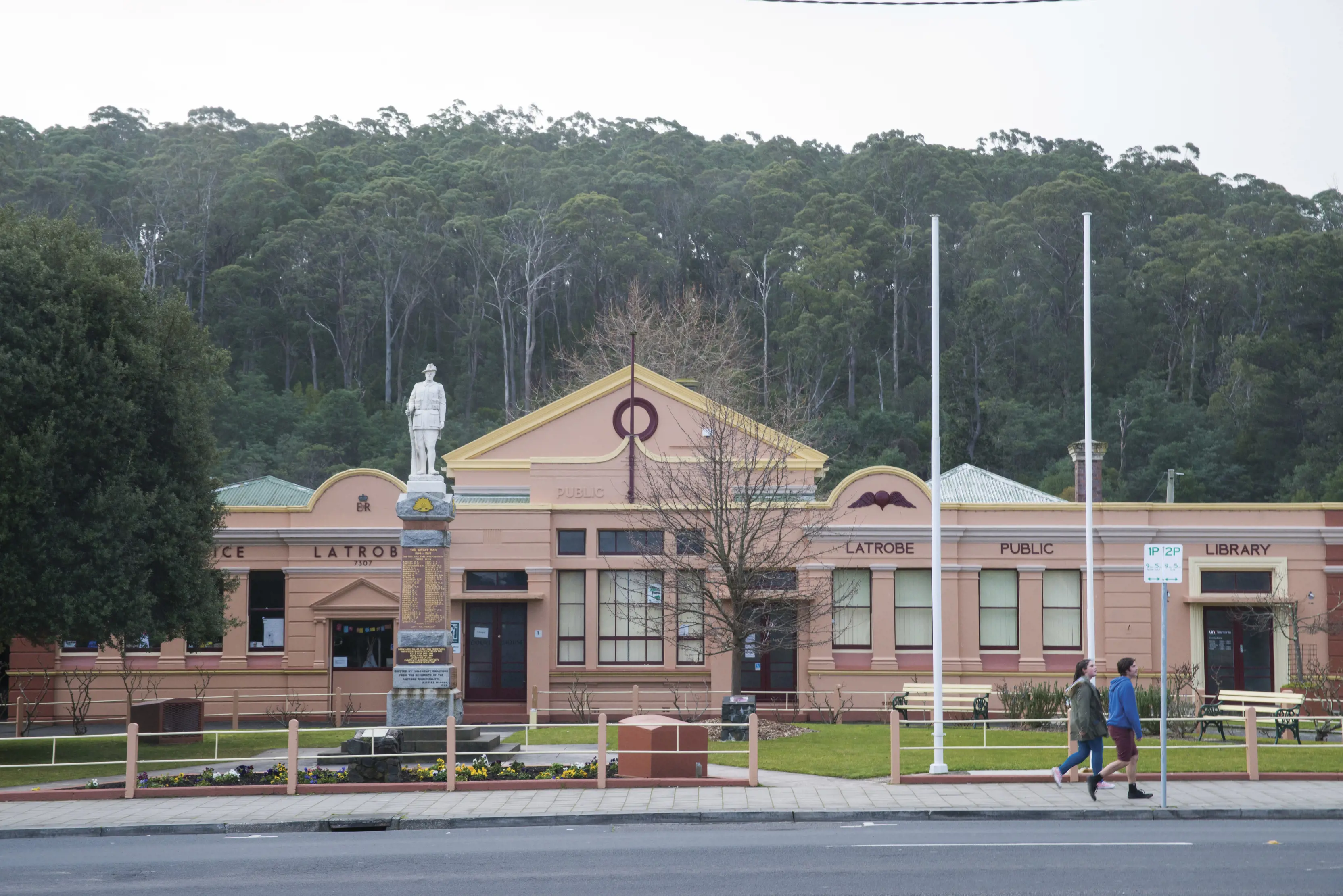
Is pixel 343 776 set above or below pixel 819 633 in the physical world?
below

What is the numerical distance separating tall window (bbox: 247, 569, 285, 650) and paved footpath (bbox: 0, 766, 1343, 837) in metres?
14.7

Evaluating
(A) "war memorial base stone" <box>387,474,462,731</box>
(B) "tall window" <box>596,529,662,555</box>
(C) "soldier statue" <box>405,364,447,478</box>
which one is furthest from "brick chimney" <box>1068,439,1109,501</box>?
(A) "war memorial base stone" <box>387,474,462,731</box>

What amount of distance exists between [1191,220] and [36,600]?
6971cm

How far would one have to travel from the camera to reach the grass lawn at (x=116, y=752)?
905 inches

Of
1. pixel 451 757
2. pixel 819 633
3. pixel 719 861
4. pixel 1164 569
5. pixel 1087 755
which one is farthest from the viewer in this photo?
pixel 819 633

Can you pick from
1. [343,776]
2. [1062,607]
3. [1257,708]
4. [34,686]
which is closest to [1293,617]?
[1062,607]

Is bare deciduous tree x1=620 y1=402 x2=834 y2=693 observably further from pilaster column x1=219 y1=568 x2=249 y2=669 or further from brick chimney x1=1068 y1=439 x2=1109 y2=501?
pilaster column x1=219 y1=568 x2=249 y2=669

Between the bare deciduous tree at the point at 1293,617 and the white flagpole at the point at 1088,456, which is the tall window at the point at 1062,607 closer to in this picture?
the bare deciduous tree at the point at 1293,617

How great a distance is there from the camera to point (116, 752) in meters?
26.8

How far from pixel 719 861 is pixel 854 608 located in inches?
801

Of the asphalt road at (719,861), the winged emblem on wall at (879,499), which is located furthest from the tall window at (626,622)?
the asphalt road at (719,861)

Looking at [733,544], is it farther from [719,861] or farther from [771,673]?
[719,861]

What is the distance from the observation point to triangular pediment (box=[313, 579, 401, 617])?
112ft

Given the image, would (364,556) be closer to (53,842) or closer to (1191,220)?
(53,842)
